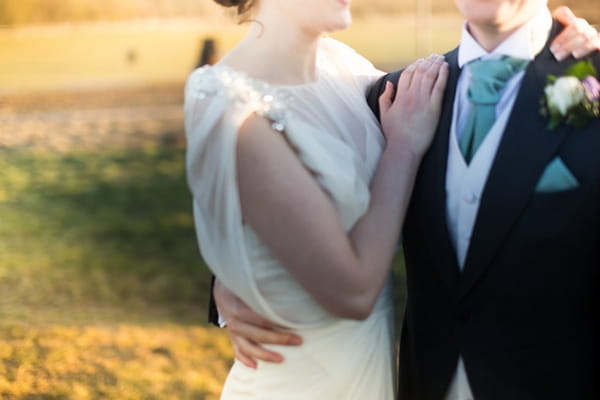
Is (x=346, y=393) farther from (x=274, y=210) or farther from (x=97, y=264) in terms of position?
(x=97, y=264)

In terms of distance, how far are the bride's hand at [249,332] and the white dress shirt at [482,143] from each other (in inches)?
16.1

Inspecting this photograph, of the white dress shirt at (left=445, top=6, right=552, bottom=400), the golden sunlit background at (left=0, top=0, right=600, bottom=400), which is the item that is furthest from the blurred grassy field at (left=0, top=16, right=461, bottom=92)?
the white dress shirt at (left=445, top=6, right=552, bottom=400)

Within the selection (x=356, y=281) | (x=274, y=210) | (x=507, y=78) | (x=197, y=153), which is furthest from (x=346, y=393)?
(x=507, y=78)

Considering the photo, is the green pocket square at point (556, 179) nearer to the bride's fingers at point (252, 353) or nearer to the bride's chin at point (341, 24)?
the bride's chin at point (341, 24)

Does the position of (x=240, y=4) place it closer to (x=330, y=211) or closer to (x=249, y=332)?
(x=330, y=211)

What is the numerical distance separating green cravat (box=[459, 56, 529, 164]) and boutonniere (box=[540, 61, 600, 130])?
0.09m

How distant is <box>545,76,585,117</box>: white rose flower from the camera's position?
Answer: 4.90 feet

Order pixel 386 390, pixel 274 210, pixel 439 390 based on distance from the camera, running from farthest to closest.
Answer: pixel 386 390 → pixel 439 390 → pixel 274 210

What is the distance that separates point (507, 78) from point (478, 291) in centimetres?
45

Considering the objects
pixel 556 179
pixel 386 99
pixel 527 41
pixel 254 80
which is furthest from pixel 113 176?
pixel 556 179

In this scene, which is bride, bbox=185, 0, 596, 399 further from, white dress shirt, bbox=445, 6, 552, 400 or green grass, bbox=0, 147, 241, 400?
green grass, bbox=0, 147, 241, 400

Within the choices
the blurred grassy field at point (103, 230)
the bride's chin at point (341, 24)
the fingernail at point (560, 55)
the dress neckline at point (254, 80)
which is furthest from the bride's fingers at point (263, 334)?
the blurred grassy field at point (103, 230)

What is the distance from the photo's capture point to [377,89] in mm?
1943

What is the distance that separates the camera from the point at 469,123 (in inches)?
63.8
